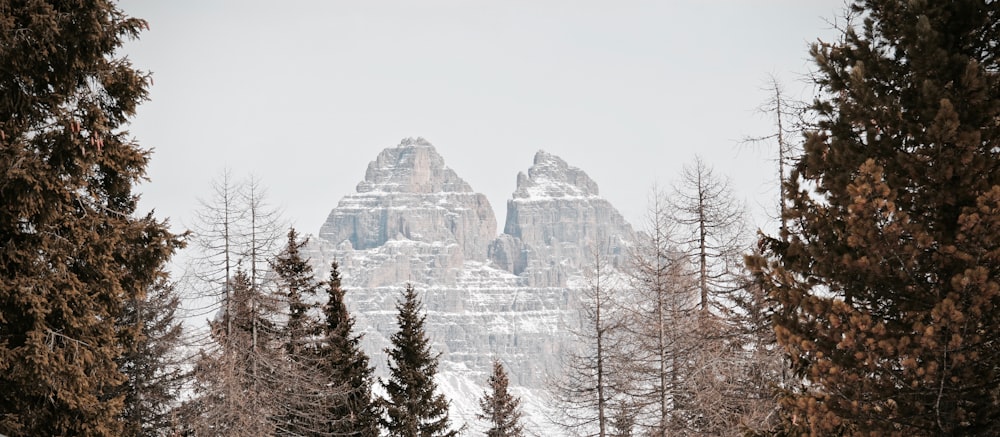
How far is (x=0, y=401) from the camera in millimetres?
8656

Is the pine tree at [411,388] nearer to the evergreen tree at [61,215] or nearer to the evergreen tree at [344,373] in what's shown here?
the evergreen tree at [344,373]

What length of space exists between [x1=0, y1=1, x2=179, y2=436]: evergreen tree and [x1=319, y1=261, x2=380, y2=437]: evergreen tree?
52.8 ft

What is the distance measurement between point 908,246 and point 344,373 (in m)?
20.9

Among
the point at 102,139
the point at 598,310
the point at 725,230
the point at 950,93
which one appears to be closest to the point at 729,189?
the point at 725,230

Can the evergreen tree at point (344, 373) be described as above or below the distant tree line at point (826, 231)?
below

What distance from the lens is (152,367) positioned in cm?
2091

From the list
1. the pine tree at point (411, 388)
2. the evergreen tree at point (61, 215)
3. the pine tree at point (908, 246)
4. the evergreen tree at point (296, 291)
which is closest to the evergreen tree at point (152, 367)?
the evergreen tree at point (296, 291)

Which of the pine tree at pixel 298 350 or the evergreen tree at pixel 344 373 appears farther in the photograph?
the evergreen tree at pixel 344 373

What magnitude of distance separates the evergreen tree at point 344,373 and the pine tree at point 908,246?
19.2m

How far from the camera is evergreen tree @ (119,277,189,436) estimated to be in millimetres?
20078

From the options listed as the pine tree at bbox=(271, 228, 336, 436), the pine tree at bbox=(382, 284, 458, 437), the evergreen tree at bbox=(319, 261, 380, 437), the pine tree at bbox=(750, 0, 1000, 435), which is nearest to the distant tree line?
the pine tree at bbox=(750, 0, 1000, 435)

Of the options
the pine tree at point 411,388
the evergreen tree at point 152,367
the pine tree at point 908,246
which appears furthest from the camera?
the pine tree at point 411,388

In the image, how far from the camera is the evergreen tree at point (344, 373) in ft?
83.0

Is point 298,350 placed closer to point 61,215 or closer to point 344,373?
point 344,373
